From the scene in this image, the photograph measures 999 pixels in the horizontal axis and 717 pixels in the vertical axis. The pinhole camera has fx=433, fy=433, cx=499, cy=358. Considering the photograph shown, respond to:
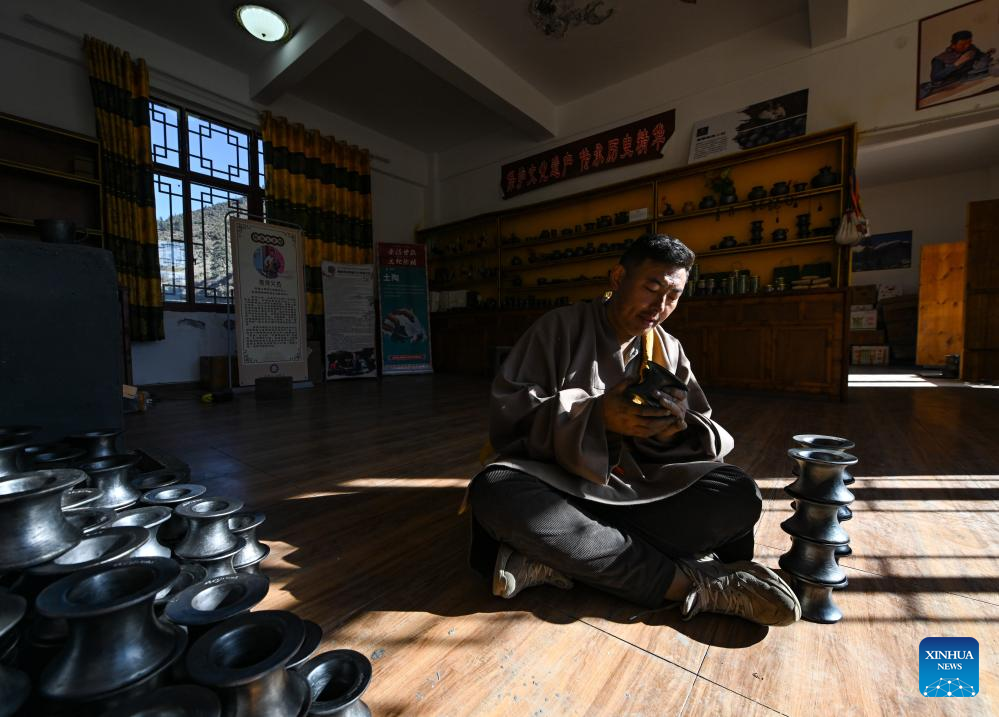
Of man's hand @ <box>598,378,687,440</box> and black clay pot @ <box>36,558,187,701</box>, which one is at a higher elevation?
man's hand @ <box>598,378,687,440</box>

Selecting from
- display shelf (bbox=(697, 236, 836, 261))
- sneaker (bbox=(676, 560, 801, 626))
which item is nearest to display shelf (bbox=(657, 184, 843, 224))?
display shelf (bbox=(697, 236, 836, 261))

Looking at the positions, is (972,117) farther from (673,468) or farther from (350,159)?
(350,159)

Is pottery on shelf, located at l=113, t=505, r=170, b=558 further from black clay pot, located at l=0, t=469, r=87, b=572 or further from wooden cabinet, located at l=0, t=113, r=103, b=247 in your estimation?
wooden cabinet, located at l=0, t=113, r=103, b=247

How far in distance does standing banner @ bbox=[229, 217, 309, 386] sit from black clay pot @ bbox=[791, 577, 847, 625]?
502 centimetres

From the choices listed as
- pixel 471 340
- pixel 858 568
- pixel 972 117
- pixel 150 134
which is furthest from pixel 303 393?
pixel 972 117

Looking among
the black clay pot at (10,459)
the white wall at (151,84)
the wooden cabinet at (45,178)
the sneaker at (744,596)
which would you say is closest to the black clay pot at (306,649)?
the sneaker at (744,596)

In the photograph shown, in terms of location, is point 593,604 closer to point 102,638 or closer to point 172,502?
point 102,638

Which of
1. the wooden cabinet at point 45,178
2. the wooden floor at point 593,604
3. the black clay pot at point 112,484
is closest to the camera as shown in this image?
the wooden floor at point 593,604

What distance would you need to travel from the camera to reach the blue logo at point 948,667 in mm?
793

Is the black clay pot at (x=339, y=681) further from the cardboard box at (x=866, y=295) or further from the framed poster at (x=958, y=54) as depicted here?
the cardboard box at (x=866, y=295)

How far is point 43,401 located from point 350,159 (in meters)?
5.60

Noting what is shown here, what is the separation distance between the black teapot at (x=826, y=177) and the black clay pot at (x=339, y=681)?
17.3ft

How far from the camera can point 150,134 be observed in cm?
457

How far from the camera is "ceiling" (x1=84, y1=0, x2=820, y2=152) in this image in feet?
14.1
